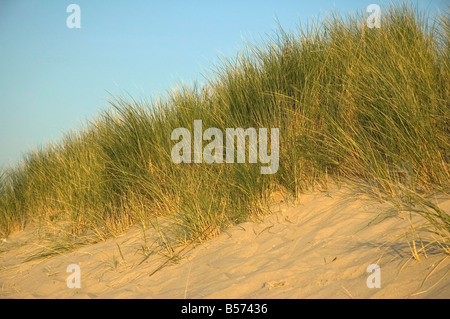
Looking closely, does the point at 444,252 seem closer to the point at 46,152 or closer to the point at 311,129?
the point at 311,129

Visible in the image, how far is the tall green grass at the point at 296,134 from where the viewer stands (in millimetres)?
3369

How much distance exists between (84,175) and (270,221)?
8.12 feet

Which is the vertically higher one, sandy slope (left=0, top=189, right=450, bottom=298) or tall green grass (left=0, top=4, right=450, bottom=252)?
tall green grass (left=0, top=4, right=450, bottom=252)

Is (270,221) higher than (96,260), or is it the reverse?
(270,221)

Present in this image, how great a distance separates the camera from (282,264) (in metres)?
2.79

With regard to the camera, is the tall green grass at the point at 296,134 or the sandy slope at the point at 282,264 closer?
the sandy slope at the point at 282,264

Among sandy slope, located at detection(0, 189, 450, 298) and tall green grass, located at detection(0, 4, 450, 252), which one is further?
tall green grass, located at detection(0, 4, 450, 252)

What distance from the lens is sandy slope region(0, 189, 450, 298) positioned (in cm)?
232

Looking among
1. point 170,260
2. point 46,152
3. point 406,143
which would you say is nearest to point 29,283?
point 170,260

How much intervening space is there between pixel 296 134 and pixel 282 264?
147 cm

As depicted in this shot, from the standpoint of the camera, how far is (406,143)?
3340 mm

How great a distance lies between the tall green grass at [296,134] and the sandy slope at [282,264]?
19cm

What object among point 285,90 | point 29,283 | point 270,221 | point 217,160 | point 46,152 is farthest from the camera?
point 46,152

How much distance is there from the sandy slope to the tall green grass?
0.19m
